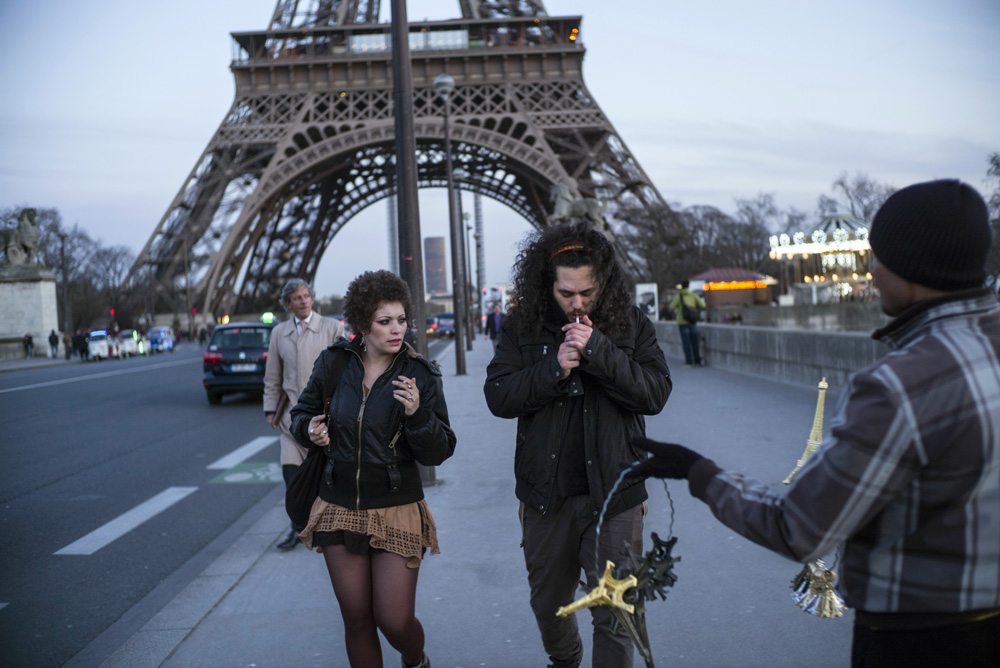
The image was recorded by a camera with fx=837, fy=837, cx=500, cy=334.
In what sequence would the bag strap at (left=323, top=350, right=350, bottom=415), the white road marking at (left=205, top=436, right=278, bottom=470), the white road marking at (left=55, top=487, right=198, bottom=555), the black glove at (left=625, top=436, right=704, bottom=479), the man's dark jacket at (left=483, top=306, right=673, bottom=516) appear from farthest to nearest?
the white road marking at (left=205, top=436, right=278, bottom=470) < the white road marking at (left=55, top=487, right=198, bottom=555) < the bag strap at (left=323, top=350, right=350, bottom=415) < the man's dark jacket at (left=483, top=306, right=673, bottom=516) < the black glove at (left=625, top=436, right=704, bottom=479)

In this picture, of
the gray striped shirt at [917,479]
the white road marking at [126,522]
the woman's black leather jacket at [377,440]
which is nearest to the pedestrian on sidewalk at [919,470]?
the gray striped shirt at [917,479]

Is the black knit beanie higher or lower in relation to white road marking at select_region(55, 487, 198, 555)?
higher

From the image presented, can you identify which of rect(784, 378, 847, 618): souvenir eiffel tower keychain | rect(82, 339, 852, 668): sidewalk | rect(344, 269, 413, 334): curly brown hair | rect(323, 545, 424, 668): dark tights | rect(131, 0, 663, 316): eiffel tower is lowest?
rect(82, 339, 852, 668): sidewalk

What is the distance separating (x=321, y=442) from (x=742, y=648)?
6.23ft

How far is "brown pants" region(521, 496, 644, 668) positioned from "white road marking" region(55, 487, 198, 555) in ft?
13.1

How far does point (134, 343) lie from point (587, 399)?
4418cm

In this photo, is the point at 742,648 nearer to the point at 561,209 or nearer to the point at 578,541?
the point at 578,541

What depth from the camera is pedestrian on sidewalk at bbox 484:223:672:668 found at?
2646 mm

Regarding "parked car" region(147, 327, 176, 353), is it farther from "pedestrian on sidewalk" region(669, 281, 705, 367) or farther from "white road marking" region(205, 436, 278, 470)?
"white road marking" region(205, 436, 278, 470)

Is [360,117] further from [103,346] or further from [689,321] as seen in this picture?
[689,321]

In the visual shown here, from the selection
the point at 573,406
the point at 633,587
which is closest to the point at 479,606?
the point at 573,406

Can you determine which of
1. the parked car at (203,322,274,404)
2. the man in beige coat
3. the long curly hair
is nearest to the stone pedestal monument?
the parked car at (203,322,274,404)

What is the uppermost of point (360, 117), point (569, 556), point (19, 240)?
point (360, 117)

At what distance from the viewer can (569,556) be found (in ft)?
9.24
